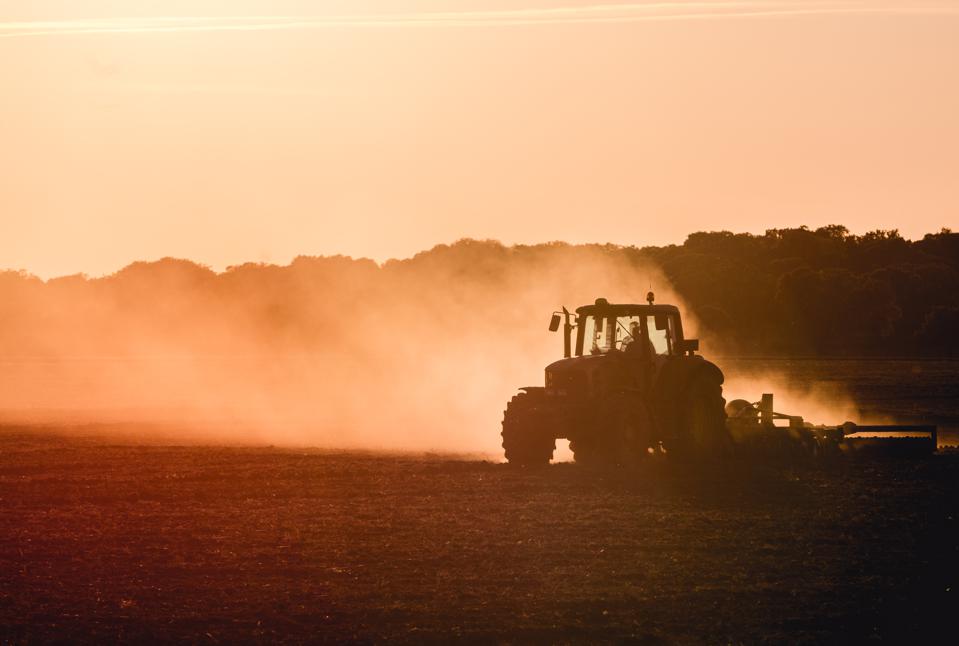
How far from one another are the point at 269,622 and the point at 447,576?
119 inches

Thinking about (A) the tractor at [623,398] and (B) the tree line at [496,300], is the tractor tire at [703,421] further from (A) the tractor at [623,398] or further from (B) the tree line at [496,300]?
(B) the tree line at [496,300]

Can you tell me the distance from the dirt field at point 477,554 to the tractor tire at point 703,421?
914 millimetres

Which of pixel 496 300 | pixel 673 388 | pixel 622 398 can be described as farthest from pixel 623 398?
pixel 496 300

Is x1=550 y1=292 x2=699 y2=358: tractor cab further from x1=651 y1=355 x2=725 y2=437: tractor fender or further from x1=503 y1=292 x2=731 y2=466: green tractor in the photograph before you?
x1=651 y1=355 x2=725 y2=437: tractor fender

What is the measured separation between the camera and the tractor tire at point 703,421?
2975 cm

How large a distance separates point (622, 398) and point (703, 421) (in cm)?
255

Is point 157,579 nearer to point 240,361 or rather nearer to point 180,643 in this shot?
point 180,643

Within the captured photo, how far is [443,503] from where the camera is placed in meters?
24.1

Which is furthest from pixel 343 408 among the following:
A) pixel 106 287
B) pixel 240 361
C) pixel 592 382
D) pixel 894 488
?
pixel 106 287

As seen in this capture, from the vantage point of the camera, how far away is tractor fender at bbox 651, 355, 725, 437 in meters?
29.5

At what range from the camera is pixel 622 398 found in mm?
28516

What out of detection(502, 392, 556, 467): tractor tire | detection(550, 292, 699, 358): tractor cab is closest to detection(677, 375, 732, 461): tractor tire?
detection(550, 292, 699, 358): tractor cab

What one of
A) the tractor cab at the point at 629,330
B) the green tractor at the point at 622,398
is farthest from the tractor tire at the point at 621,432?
the tractor cab at the point at 629,330

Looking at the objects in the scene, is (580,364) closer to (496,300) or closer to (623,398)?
(623,398)
